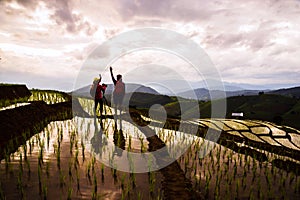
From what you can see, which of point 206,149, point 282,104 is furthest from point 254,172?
point 282,104

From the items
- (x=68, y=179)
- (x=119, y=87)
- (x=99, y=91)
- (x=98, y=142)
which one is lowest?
(x=68, y=179)

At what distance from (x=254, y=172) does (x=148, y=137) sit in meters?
4.31

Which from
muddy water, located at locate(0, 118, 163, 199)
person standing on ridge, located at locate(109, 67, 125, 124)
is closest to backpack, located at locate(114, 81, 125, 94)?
person standing on ridge, located at locate(109, 67, 125, 124)

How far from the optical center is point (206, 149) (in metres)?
8.23

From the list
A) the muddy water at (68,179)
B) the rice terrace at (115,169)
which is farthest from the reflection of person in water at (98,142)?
the muddy water at (68,179)

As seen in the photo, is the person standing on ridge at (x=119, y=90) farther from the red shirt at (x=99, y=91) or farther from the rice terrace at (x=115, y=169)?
the rice terrace at (x=115, y=169)

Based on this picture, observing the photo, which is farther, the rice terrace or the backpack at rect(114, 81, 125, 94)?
the backpack at rect(114, 81, 125, 94)

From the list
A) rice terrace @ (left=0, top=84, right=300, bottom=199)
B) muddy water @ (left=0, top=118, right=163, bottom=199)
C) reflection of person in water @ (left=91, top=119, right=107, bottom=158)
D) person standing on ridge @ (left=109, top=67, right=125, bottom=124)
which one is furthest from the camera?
person standing on ridge @ (left=109, top=67, right=125, bottom=124)

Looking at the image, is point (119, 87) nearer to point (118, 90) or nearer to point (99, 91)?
point (118, 90)

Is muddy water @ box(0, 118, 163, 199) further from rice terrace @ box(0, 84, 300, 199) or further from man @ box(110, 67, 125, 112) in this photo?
man @ box(110, 67, 125, 112)

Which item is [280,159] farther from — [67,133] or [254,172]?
[67,133]

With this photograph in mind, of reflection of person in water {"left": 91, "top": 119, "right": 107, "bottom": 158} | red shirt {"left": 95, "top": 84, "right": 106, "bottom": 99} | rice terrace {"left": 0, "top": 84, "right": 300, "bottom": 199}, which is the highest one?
red shirt {"left": 95, "top": 84, "right": 106, "bottom": 99}

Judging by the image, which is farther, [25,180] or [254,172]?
[254,172]

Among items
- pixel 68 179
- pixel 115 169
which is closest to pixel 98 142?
pixel 115 169
